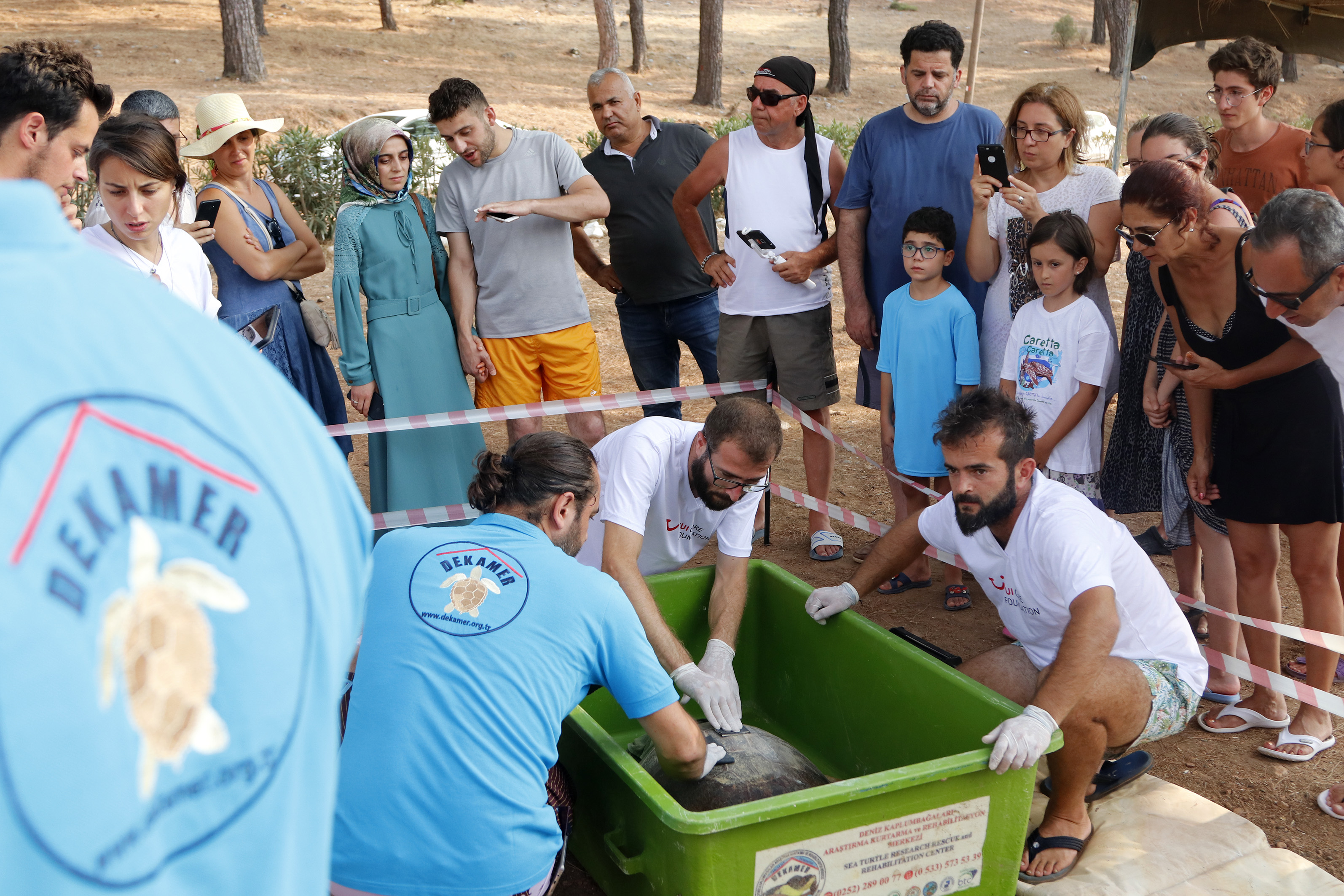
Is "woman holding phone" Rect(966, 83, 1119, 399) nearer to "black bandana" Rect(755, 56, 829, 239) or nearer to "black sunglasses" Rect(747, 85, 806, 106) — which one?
"black bandana" Rect(755, 56, 829, 239)

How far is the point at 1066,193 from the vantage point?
399 cm

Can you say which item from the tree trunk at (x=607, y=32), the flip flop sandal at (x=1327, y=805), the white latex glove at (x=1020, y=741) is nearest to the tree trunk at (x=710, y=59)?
the tree trunk at (x=607, y=32)

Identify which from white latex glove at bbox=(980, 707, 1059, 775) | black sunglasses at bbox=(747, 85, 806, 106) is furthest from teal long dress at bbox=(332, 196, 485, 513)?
white latex glove at bbox=(980, 707, 1059, 775)

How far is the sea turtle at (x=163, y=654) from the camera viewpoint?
2.38 ft

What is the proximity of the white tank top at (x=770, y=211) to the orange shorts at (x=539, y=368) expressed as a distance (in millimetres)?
749

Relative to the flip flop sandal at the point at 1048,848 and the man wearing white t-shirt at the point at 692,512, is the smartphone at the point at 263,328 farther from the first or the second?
the flip flop sandal at the point at 1048,848

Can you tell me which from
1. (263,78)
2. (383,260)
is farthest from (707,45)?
(383,260)

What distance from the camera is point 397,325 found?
4.46 m

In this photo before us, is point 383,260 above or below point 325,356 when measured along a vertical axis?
above

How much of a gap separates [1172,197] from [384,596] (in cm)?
257

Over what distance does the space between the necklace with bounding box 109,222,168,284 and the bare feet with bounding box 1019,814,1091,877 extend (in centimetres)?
319

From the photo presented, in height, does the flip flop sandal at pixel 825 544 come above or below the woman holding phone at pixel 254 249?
below

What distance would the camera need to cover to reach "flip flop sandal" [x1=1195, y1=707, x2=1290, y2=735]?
352 centimetres

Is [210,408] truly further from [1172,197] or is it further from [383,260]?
[383,260]
